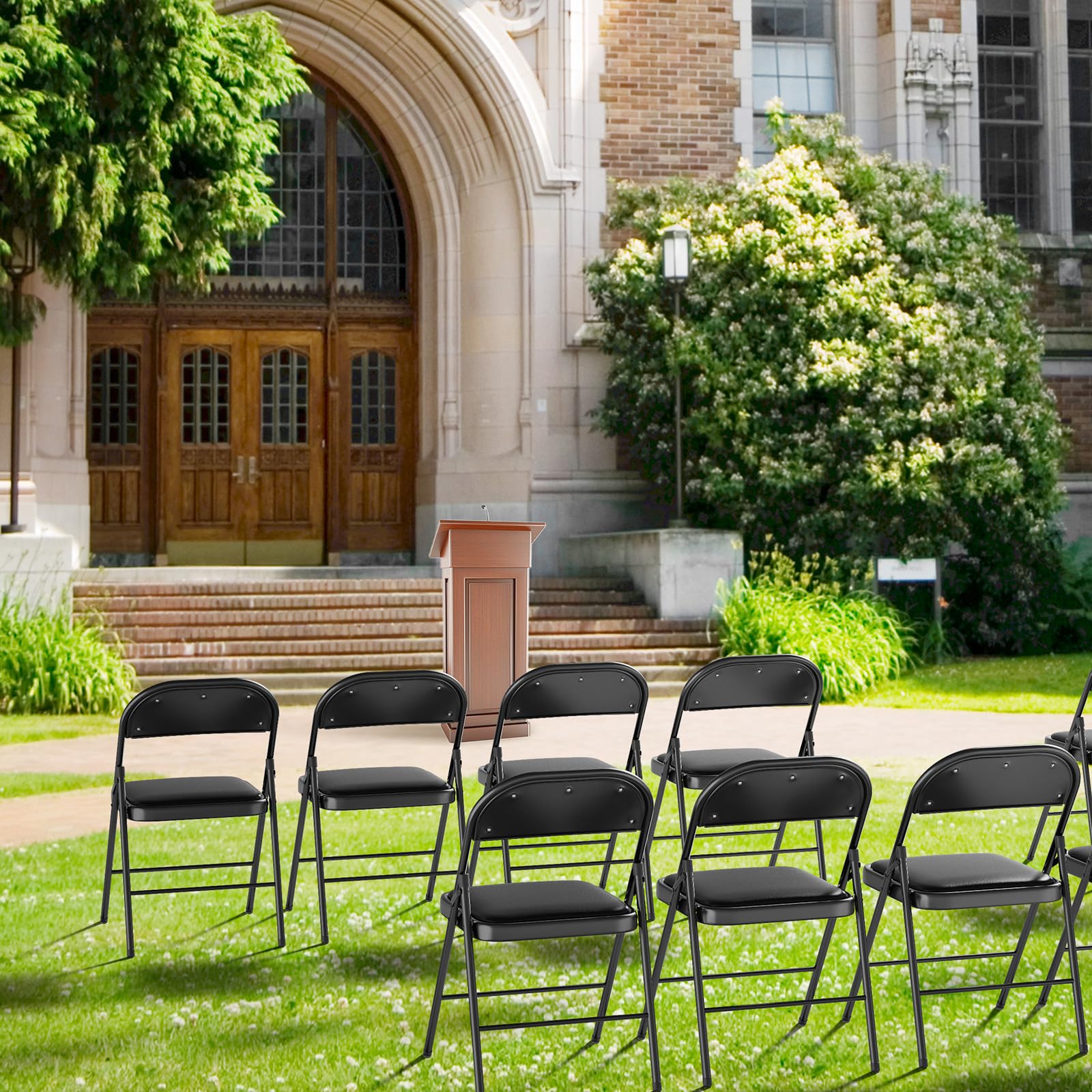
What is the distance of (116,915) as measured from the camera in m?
5.35

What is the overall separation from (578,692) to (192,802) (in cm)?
148

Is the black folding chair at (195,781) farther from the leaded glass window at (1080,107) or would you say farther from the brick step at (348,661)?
the leaded glass window at (1080,107)

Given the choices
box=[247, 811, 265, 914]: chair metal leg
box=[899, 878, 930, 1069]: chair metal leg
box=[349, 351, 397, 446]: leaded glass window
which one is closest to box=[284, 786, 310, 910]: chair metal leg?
box=[247, 811, 265, 914]: chair metal leg

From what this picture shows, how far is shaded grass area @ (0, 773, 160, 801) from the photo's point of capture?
805 cm

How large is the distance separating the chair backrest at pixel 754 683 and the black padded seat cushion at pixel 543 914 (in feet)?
5.41

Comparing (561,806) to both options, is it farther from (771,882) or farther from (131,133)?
(131,133)

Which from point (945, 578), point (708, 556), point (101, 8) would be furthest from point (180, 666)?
point (945, 578)

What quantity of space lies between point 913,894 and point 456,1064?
131cm

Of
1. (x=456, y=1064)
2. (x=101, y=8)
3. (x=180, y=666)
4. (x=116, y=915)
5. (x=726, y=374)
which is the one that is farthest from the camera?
(x=726, y=374)

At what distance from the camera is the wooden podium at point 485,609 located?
1002 cm

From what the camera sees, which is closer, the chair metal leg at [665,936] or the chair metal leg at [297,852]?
the chair metal leg at [665,936]

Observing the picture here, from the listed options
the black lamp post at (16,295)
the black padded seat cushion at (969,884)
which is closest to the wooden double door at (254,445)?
the black lamp post at (16,295)

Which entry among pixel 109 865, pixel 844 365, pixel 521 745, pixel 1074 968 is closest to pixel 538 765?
pixel 109 865

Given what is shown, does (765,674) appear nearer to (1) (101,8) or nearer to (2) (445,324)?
(1) (101,8)
